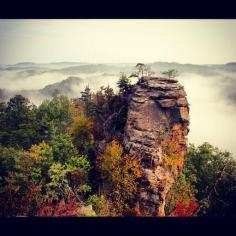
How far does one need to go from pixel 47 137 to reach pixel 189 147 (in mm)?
5081

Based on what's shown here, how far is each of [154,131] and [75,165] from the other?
8.98 feet

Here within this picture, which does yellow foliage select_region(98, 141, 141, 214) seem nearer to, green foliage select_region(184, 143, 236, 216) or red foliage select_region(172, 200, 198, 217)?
red foliage select_region(172, 200, 198, 217)

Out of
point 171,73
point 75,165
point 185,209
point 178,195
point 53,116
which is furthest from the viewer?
point 53,116

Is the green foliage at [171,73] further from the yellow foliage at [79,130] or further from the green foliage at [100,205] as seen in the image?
the green foliage at [100,205]

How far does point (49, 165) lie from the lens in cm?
1289

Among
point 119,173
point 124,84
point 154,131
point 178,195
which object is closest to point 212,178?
point 178,195

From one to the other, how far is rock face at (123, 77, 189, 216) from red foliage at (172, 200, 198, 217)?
1.95ft

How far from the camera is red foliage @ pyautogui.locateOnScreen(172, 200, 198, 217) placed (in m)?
13.5

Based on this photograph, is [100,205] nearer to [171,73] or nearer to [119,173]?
[119,173]

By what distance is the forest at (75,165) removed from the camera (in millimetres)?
12445

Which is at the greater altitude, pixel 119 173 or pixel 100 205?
pixel 119 173

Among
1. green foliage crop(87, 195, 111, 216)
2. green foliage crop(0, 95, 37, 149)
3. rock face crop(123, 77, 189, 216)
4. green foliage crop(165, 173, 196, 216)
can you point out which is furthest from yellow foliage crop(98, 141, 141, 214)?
green foliage crop(0, 95, 37, 149)

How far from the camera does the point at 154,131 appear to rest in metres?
13.2
